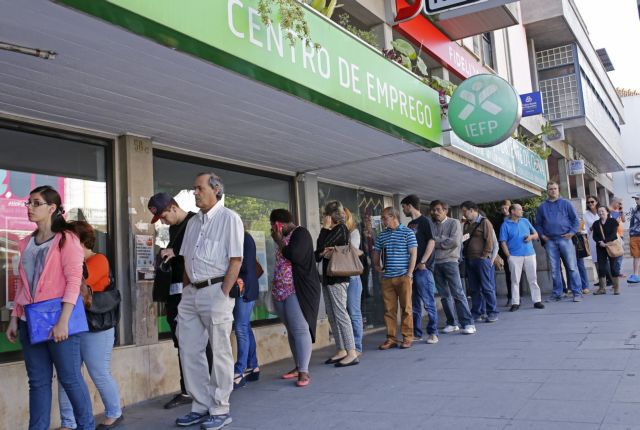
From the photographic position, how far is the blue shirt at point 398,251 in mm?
6809

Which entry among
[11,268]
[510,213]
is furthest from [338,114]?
[510,213]

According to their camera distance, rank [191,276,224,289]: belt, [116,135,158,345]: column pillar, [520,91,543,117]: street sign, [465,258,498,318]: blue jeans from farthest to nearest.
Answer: [520,91,543,117]: street sign < [465,258,498,318]: blue jeans < [116,135,158,345]: column pillar < [191,276,224,289]: belt

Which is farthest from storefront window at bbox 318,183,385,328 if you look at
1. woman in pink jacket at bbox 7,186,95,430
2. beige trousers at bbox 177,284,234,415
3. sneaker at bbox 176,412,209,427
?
woman in pink jacket at bbox 7,186,95,430

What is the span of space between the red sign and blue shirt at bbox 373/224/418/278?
3.57 m

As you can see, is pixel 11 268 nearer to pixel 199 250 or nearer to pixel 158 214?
pixel 158 214

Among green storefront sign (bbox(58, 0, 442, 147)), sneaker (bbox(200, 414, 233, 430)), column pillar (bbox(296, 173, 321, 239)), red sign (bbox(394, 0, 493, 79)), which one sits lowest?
sneaker (bbox(200, 414, 233, 430))

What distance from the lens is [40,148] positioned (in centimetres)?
510

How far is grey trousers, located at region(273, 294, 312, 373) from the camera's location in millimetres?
5320

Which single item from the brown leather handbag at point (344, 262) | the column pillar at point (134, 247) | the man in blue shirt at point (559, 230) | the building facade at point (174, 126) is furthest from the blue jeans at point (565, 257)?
the column pillar at point (134, 247)

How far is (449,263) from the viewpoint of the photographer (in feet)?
25.0

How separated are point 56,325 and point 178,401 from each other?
1.75 meters

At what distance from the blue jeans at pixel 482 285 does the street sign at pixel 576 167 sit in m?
12.9

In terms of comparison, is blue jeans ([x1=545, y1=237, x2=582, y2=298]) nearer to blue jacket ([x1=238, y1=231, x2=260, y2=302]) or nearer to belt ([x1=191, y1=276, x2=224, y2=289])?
blue jacket ([x1=238, y1=231, x2=260, y2=302])

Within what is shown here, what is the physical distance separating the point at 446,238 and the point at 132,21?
17.4 feet
